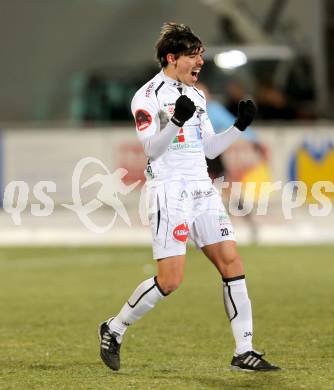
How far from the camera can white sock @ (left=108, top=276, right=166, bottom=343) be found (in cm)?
760

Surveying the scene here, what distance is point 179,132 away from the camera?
7602 millimetres

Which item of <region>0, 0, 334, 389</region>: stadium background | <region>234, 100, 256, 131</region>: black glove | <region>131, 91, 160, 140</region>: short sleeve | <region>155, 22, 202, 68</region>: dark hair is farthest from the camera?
<region>0, 0, 334, 389</region>: stadium background

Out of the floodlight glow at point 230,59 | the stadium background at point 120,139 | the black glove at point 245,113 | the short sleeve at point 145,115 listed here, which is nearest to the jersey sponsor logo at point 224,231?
the black glove at point 245,113

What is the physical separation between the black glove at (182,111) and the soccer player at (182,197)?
24 centimetres

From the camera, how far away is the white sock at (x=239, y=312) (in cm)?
765

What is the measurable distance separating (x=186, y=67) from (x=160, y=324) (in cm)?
303

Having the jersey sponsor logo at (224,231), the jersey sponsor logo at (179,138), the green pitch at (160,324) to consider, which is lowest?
the green pitch at (160,324)

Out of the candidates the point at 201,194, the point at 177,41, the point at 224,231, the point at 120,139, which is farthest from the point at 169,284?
the point at 120,139

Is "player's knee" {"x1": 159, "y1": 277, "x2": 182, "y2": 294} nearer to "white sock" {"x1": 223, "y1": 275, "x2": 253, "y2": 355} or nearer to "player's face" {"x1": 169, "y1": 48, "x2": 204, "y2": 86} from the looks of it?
"white sock" {"x1": 223, "y1": 275, "x2": 253, "y2": 355}

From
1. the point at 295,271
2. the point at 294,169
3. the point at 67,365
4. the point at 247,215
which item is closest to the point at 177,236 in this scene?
the point at 67,365

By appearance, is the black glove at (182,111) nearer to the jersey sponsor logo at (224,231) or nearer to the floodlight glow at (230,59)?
the jersey sponsor logo at (224,231)

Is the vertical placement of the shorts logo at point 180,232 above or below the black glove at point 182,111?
below

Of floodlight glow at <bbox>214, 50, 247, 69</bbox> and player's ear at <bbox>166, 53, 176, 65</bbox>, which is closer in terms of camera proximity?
player's ear at <bbox>166, 53, 176, 65</bbox>

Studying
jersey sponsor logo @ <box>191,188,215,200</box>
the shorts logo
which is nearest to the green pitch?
the shorts logo
